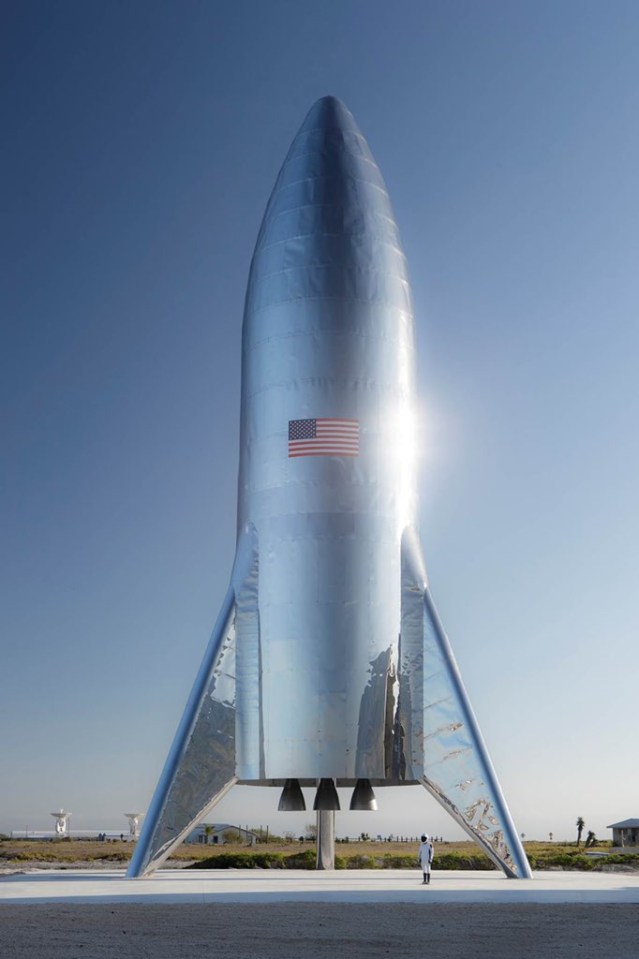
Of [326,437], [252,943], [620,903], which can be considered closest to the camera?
[252,943]

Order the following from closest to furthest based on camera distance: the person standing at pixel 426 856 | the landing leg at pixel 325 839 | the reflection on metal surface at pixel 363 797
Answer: the person standing at pixel 426 856
the reflection on metal surface at pixel 363 797
the landing leg at pixel 325 839

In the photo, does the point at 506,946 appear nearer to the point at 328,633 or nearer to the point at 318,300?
the point at 328,633

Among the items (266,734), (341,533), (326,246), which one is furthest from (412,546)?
(326,246)

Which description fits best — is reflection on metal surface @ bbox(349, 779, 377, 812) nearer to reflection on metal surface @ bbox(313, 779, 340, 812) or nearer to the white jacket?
reflection on metal surface @ bbox(313, 779, 340, 812)

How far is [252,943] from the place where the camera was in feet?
39.9

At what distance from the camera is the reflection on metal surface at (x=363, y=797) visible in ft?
80.3

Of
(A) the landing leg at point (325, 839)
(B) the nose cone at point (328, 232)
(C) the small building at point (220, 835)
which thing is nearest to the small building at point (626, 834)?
(C) the small building at point (220, 835)

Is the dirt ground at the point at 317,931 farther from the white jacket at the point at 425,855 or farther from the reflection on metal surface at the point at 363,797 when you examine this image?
the reflection on metal surface at the point at 363,797

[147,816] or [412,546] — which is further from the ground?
[412,546]

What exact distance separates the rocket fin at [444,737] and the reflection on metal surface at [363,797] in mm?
1313

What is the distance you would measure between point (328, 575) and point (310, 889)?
744cm

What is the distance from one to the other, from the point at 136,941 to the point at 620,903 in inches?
335

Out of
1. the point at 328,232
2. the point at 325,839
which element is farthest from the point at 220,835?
the point at 328,232

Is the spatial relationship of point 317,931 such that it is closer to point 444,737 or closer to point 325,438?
point 444,737
